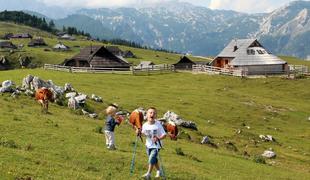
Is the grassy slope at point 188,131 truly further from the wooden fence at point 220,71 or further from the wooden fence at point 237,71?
the wooden fence at point 237,71

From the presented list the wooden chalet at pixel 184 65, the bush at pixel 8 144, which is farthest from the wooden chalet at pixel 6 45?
the bush at pixel 8 144

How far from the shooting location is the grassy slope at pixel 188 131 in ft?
65.1

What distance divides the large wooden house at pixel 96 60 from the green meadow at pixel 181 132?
18908mm

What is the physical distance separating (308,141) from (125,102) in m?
19.6

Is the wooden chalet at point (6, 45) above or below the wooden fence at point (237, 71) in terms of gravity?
above

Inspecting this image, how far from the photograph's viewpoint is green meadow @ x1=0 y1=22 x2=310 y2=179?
19938 mm

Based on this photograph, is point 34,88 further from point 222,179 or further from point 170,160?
point 222,179

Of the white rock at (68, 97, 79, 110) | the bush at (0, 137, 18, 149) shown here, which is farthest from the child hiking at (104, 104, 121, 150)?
the white rock at (68, 97, 79, 110)

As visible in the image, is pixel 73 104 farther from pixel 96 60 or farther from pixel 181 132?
pixel 96 60

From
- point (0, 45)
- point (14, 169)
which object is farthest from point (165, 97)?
point (0, 45)

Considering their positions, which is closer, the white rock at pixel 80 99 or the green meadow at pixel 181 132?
the green meadow at pixel 181 132

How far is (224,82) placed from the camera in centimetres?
8225

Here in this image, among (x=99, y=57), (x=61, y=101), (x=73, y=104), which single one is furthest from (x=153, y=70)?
(x=73, y=104)

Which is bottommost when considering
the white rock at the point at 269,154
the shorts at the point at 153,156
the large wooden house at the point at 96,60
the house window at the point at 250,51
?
the white rock at the point at 269,154
